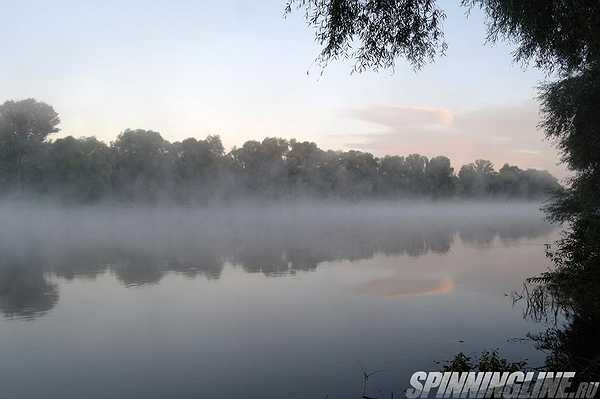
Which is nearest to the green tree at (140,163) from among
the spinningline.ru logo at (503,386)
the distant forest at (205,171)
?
the distant forest at (205,171)

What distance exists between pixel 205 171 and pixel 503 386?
101 meters

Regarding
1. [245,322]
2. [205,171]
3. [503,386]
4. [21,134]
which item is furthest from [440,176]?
[503,386]

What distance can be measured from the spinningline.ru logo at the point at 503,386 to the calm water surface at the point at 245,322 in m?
0.79

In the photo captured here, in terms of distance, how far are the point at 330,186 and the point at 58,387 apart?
11906 cm

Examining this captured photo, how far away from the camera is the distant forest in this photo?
255 ft

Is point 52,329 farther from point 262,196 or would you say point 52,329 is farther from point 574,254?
point 262,196

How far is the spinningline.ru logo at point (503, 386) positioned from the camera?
23.5 ft

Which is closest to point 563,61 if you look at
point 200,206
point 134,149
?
point 134,149

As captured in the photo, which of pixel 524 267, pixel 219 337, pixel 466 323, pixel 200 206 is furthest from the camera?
pixel 200 206

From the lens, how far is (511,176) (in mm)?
164875

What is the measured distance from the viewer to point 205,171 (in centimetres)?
10531

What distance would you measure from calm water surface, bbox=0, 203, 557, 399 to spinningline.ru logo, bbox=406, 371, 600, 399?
789mm

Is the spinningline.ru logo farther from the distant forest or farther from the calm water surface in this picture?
the distant forest

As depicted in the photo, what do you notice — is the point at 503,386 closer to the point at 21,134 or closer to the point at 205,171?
the point at 21,134
